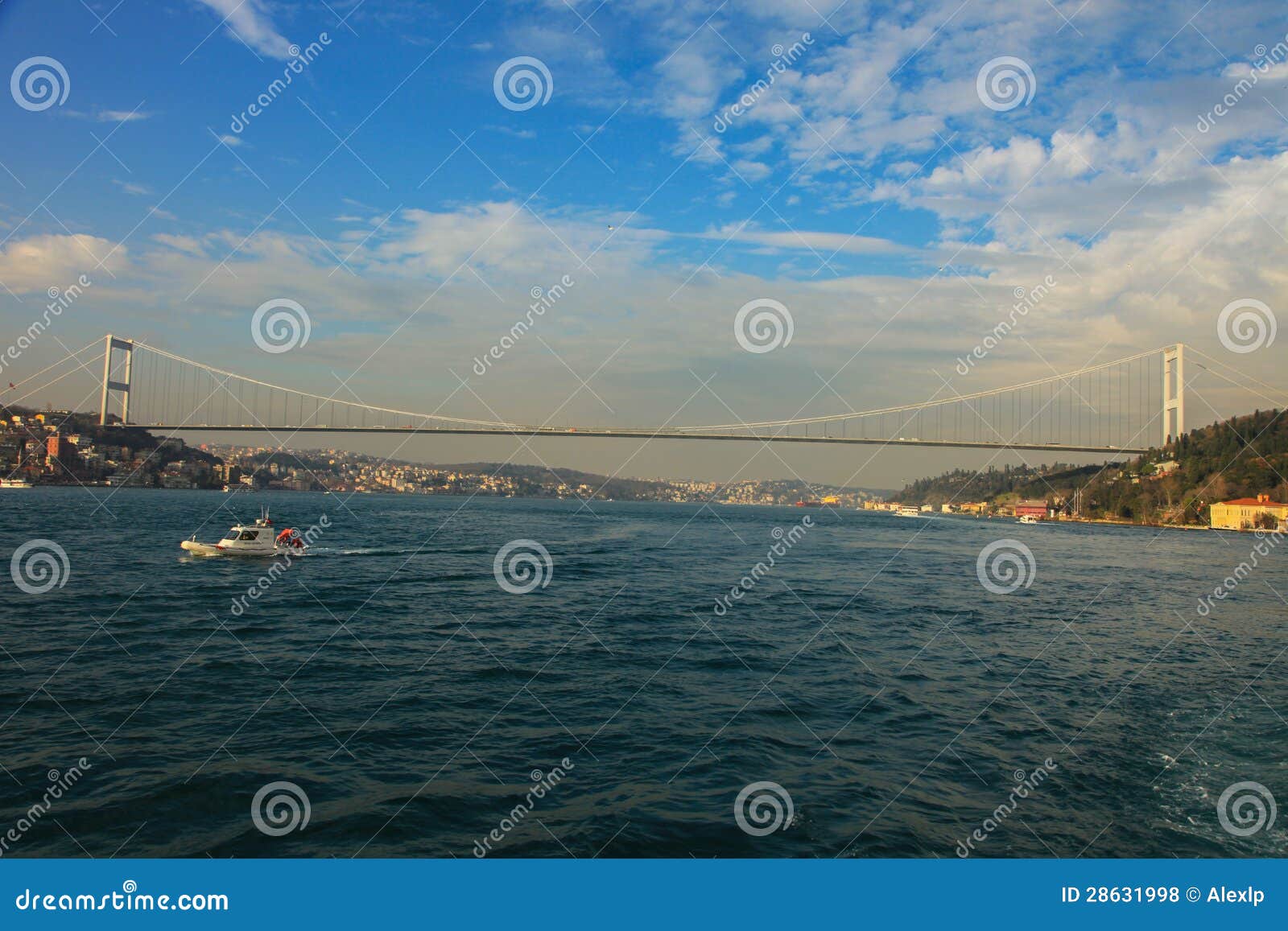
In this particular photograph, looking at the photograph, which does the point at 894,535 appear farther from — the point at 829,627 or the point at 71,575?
the point at 71,575

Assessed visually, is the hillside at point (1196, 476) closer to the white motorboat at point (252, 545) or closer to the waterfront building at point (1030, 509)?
the waterfront building at point (1030, 509)

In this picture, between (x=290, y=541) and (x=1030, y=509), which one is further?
(x=1030, y=509)

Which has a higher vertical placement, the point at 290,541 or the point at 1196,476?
the point at 1196,476

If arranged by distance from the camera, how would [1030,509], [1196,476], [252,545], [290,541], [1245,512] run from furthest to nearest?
[1030,509], [1196,476], [1245,512], [290,541], [252,545]

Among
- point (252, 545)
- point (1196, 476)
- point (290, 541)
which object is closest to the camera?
point (252, 545)

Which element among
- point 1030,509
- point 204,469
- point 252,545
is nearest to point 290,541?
point 252,545

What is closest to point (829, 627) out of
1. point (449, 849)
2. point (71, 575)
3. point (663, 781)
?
point (663, 781)

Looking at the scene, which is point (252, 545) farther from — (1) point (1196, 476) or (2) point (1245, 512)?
(1) point (1196, 476)
